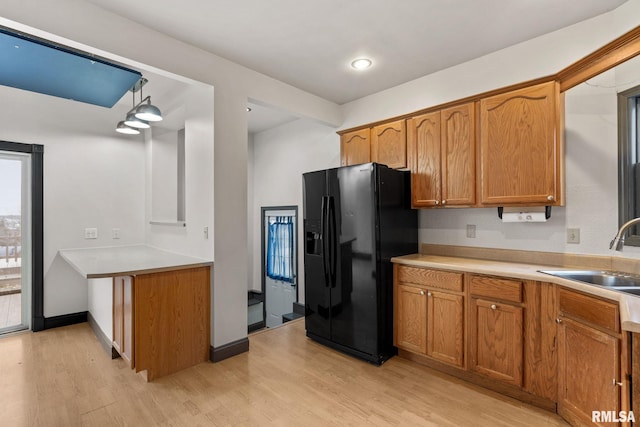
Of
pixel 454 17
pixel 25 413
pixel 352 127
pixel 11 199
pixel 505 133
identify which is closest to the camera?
pixel 25 413

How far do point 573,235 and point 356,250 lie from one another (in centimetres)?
171

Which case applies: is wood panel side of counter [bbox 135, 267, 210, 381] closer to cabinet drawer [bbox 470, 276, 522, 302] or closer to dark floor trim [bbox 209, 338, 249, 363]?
dark floor trim [bbox 209, 338, 249, 363]

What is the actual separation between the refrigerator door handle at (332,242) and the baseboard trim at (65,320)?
126 inches

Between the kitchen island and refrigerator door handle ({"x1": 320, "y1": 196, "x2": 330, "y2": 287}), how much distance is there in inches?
42.4

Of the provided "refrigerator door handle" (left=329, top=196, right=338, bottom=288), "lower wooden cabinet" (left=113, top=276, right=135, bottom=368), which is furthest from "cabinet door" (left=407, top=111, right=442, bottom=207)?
"lower wooden cabinet" (left=113, top=276, right=135, bottom=368)

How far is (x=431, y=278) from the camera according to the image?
2.62 metres

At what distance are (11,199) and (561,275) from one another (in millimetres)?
5357

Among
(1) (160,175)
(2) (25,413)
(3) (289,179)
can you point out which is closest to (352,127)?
(3) (289,179)

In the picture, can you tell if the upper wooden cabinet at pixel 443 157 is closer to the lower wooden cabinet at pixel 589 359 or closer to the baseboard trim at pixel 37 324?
the lower wooden cabinet at pixel 589 359

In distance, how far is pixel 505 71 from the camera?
2.64 m

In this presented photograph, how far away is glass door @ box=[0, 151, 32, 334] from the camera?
343 cm

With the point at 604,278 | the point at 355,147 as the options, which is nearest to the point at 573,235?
the point at 604,278

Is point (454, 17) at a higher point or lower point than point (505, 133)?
higher

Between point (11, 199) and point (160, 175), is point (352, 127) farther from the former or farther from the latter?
point (11, 199)
